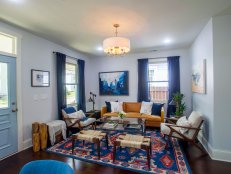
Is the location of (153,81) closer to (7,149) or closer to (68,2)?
(68,2)

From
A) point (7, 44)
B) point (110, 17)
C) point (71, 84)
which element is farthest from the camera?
point (71, 84)

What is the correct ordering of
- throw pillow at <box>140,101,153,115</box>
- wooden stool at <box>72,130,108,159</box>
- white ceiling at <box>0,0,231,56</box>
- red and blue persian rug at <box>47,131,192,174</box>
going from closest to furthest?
1. white ceiling at <box>0,0,231,56</box>
2. red and blue persian rug at <box>47,131,192,174</box>
3. wooden stool at <box>72,130,108,159</box>
4. throw pillow at <box>140,101,153,115</box>

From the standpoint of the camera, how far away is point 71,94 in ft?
16.7

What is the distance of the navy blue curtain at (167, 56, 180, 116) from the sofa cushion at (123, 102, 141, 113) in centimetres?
105

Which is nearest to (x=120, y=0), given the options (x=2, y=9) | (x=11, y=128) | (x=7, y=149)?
(x=2, y=9)

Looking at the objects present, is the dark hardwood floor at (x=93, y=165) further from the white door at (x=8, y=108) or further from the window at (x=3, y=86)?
the window at (x=3, y=86)

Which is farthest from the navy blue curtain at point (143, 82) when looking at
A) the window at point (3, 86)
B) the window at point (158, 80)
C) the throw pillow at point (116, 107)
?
the window at point (3, 86)

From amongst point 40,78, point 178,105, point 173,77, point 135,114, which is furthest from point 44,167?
point 173,77

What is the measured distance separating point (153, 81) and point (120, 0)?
3653 millimetres

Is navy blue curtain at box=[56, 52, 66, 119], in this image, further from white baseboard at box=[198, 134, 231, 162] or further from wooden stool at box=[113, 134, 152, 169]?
white baseboard at box=[198, 134, 231, 162]

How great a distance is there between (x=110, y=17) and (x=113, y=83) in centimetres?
338

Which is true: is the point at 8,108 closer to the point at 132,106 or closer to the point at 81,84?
the point at 81,84

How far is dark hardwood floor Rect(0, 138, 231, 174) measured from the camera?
7.85 feet

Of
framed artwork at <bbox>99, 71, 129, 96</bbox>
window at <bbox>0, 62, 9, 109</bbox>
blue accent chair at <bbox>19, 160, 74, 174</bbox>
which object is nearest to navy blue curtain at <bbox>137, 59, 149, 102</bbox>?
framed artwork at <bbox>99, 71, 129, 96</bbox>
